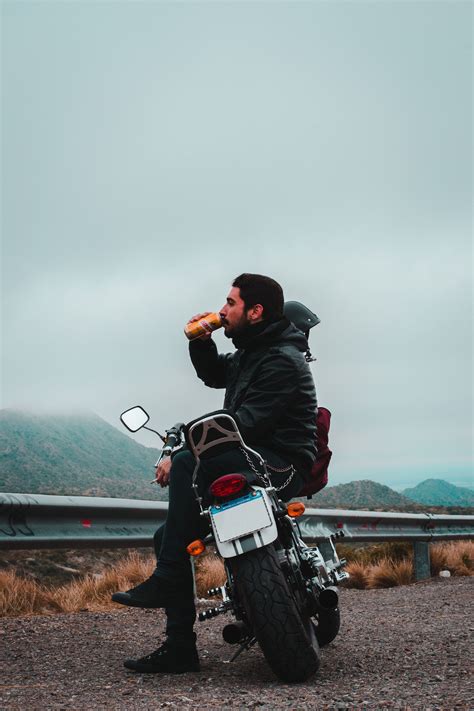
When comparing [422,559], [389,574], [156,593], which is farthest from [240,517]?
[422,559]

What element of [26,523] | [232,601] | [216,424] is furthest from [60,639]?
[216,424]

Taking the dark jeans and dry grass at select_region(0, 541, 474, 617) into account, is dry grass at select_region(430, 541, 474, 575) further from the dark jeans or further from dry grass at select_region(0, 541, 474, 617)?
the dark jeans

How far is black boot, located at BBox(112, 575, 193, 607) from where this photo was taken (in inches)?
153

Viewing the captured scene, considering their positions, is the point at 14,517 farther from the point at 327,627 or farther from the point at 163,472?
the point at 327,627

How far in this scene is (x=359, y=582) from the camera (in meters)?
9.27

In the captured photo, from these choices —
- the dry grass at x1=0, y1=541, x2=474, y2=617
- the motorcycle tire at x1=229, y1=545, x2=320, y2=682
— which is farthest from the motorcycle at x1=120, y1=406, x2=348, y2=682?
the dry grass at x1=0, y1=541, x2=474, y2=617

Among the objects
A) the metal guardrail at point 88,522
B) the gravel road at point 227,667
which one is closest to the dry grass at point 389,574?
the metal guardrail at point 88,522

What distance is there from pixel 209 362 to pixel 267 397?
0.84m

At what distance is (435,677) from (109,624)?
2822 millimetres

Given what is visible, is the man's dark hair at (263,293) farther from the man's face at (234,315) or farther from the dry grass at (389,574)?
the dry grass at (389,574)

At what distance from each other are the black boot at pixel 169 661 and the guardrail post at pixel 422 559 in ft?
19.9

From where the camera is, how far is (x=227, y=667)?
434 centimetres

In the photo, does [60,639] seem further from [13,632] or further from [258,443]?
[258,443]

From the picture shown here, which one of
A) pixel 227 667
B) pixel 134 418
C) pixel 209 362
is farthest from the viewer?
pixel 209 362
